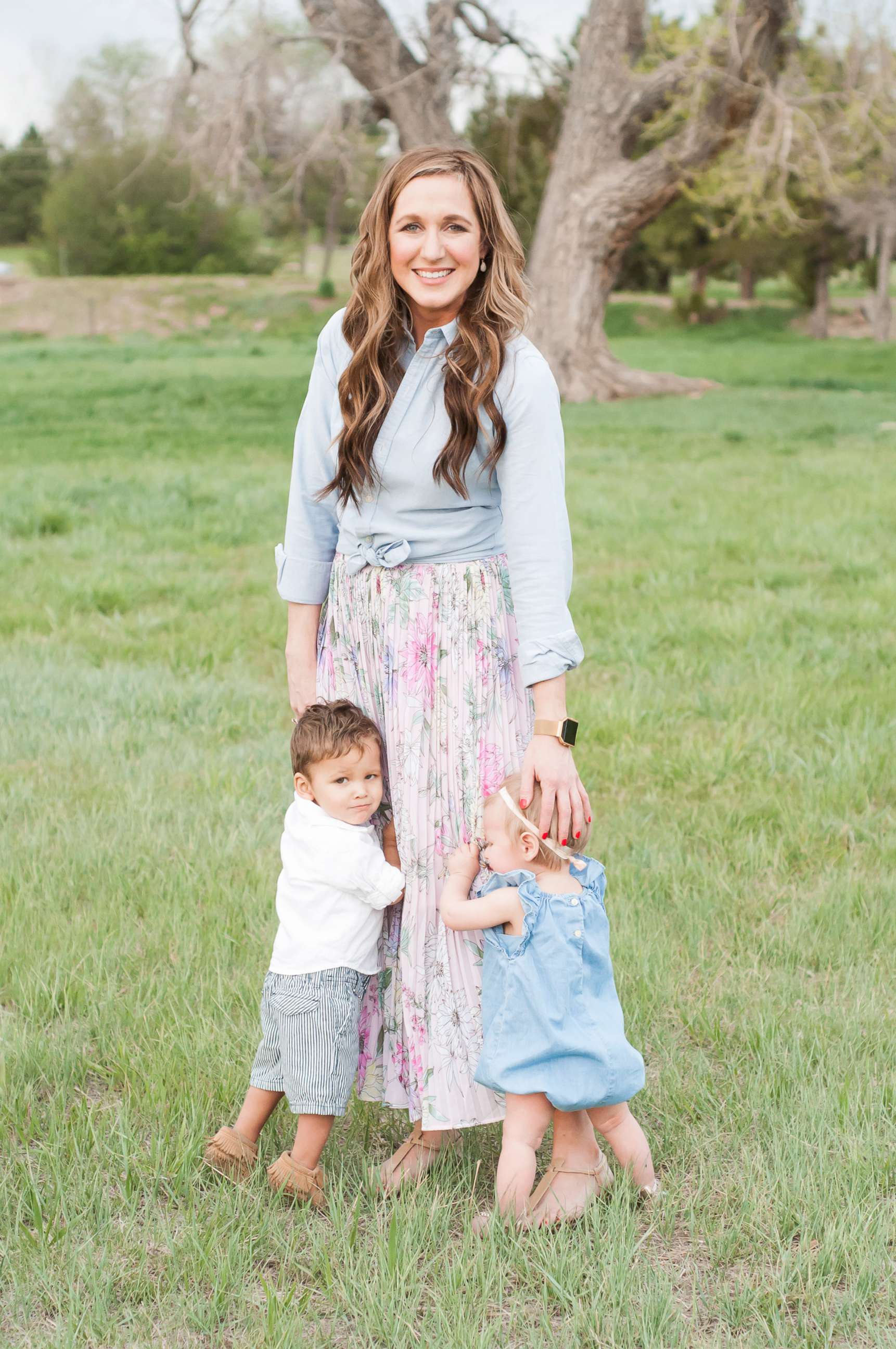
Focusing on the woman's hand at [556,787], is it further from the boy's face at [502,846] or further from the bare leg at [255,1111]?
the bare leg at [255,1111]

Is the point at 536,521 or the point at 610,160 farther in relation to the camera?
the point at 610,160

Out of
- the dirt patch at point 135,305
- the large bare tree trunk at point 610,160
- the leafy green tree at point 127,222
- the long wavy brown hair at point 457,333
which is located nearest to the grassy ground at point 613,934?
the long wavy brown hair at point 457,333

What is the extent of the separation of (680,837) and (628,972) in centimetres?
91

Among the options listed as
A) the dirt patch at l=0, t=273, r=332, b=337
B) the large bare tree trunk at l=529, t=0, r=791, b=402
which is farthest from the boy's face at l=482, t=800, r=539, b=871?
the dirt patch at l=0, t=273, r=332, b=337

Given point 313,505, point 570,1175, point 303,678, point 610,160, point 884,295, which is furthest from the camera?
point 884,295

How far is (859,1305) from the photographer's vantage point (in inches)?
86.7

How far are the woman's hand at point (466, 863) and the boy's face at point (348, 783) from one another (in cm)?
19

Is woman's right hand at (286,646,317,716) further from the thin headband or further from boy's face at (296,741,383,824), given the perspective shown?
the thin headband

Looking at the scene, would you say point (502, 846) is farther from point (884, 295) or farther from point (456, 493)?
point (884, 295)

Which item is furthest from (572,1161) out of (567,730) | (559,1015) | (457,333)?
(457,333)

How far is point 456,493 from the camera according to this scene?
2.49 meters

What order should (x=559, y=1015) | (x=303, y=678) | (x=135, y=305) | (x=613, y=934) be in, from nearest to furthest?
1. (x=559, y=1015)
2. (x=303, y=678)
3. (x=613, y=934)
4. (x=135, y=305)

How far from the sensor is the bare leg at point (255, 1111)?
2.61m

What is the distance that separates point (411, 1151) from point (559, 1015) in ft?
1.77
